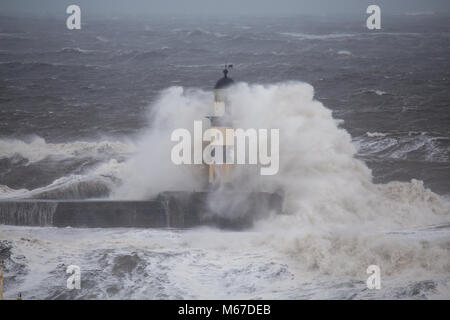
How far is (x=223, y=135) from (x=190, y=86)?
530 inches

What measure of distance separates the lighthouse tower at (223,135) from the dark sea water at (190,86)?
54.1 inches

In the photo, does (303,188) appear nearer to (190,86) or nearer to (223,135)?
(223,135)

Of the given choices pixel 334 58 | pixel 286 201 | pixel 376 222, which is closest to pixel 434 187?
pixel 376 222

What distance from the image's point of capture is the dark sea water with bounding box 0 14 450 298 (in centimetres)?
1278

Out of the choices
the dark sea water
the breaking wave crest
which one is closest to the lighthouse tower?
the breaking wave crest

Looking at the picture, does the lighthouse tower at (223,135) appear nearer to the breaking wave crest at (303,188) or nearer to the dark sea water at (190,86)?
the breaking wave crest at (303,188)

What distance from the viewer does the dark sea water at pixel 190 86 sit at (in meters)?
12.8

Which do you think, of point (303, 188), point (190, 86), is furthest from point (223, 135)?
point (190, 86)

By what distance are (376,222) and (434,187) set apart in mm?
3234

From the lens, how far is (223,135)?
15.4 meters

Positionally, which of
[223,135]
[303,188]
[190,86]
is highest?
[190,86]

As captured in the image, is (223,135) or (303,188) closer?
(223,135)

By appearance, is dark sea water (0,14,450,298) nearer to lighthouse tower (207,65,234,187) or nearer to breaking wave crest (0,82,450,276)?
breaking wave crest (0,82,450,276)

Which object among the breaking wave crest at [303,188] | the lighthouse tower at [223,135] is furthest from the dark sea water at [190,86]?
Answer: the lighthouse tower at [223,135]
